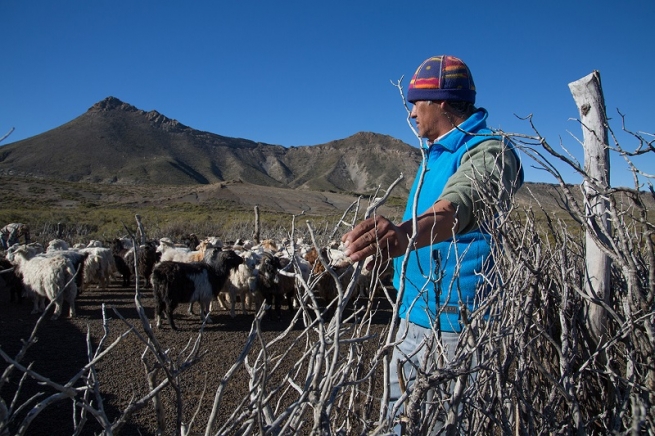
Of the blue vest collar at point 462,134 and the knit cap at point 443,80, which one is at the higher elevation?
the knit cap at point 443,80

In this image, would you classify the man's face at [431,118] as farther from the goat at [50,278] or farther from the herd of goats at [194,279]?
the goat at [50,278]

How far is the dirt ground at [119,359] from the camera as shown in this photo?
16.1ft

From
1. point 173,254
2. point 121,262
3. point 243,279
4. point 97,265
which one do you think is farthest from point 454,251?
point 121,262

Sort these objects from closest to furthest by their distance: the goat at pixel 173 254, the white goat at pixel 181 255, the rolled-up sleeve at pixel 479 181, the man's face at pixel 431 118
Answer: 1. the rolled-up sleeve at pixel 479 181
2. the man's face at pixel 431 118
3. the white goat at pixel 181 255
4. the goat at pixel 173 254

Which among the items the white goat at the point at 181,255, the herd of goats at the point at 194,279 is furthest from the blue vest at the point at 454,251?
the white goat at the point at 181,255

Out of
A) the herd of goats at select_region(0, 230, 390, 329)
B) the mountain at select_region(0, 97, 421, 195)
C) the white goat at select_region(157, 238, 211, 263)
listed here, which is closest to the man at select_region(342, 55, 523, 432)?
the herd of goats at select_region(0, 230, 390, 329)

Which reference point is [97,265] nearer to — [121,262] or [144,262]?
[121,262]

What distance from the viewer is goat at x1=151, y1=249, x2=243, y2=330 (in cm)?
838

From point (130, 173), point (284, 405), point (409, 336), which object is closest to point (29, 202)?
point (284, 405)

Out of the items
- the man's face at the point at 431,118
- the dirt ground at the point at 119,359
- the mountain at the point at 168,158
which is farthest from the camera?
the mountain at the point at 168,158

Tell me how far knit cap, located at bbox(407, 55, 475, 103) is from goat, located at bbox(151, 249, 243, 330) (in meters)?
7.10

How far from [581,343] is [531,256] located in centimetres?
48

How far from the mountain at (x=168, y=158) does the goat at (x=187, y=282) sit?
67857 mm

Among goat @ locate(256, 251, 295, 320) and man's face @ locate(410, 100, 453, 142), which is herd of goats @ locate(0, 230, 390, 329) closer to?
goat @ locate(256, 251, 295, 320)
